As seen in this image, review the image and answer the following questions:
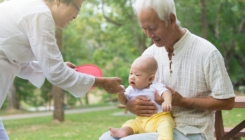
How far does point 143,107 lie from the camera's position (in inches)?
119

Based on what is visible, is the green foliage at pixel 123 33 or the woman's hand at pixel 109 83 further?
the green foliage at pixel 123 33

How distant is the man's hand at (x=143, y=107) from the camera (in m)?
3.00

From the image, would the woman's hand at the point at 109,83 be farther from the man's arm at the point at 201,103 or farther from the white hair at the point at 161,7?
the white hair at the point at 161,7

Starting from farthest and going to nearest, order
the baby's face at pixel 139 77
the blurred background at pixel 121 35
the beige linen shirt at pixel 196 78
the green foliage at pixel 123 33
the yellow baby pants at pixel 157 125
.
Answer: the green foliage at pixel 123 33
the blurred background at pixel 121 35
the baby's face at pixel 139 77
the beige linen shirt at pixel 196 78
the yellow baby pants at pixel 157 125

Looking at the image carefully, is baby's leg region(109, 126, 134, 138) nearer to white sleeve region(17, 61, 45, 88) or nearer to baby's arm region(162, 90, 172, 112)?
baby's arm region(162, 90, 172, 112)

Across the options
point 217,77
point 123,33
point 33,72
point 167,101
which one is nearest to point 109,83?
point 167,101

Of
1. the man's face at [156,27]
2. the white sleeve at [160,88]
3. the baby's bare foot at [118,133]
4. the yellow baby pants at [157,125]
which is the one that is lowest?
the baby's bare foot at [118,133]

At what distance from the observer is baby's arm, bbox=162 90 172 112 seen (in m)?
2.73

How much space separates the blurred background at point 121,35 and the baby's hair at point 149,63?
8.93m

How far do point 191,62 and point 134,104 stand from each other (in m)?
0.49

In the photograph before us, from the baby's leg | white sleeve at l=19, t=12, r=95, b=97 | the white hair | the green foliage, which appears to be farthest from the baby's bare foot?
the green foliage

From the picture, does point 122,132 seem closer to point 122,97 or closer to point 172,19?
point 122,97

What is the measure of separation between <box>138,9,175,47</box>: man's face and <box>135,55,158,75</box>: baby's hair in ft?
0.38

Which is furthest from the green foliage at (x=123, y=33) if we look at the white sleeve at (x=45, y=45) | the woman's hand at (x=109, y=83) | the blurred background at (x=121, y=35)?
the white sleeve at (x=45, y=45)
